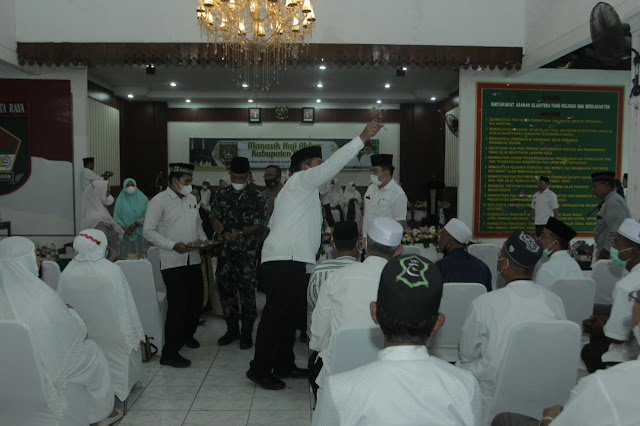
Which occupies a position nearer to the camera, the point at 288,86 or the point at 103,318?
the point at 103,318

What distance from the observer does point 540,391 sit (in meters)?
2.42

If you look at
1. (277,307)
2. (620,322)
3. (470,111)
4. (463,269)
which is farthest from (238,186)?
(470,111)

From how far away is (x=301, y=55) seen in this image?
805 centimetres

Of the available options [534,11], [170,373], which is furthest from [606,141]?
[170,373]

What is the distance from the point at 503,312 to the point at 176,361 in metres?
2.84

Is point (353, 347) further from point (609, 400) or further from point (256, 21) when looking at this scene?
point (256, 21)

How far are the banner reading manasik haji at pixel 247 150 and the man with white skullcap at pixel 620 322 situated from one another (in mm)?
12791

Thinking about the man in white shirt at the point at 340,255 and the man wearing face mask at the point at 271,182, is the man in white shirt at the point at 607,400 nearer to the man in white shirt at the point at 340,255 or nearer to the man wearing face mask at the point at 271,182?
the man in white shirt at the point at 340,255

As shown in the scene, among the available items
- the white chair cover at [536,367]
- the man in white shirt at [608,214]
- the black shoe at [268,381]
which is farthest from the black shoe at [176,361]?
the man in white shirt at [608,214]

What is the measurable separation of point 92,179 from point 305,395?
21.3 ft

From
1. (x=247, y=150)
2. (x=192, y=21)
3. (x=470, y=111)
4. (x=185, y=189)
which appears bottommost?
(x=185, y=189)

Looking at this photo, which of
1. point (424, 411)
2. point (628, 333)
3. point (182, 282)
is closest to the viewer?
point (424, 411)

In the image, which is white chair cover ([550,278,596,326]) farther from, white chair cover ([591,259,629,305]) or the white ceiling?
the white ceiling

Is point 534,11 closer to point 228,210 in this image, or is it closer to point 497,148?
point 497,148
